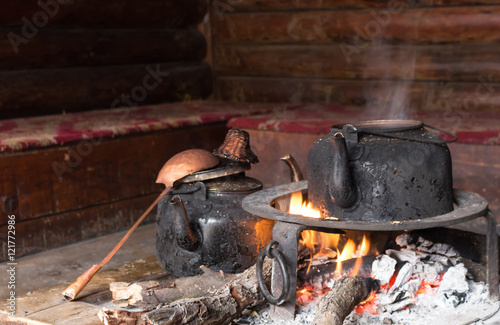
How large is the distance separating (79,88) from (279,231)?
2.89 m

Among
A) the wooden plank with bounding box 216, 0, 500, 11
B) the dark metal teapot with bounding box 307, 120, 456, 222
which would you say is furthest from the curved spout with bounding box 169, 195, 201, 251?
the wooden plank with bounding box 216, 0, 500, 11

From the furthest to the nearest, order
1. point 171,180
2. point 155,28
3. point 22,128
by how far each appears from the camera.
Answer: point 155,28 < point 22,128 < point 171,180

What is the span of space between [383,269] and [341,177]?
1.54ft

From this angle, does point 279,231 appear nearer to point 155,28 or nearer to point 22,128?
point 22,128

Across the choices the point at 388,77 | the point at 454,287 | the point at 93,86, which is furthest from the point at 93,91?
the point at 454,287

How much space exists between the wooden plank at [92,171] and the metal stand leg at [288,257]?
174cm

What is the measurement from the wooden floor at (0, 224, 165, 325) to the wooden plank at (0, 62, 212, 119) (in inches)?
47.1

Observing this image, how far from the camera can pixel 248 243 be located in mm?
2729

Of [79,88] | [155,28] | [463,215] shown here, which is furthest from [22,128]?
[463,215]

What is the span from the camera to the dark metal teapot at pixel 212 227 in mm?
2695

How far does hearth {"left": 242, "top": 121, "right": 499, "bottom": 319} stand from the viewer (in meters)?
2.21

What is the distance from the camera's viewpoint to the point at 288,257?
226cm

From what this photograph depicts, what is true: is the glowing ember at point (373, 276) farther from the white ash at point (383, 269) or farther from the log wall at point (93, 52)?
the log wall at point (93, 52)

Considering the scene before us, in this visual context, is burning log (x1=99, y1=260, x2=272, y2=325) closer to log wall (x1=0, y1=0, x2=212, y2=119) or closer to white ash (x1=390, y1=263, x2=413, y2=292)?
white ash (x1=390, y1=263, x2=413, y2=292)
